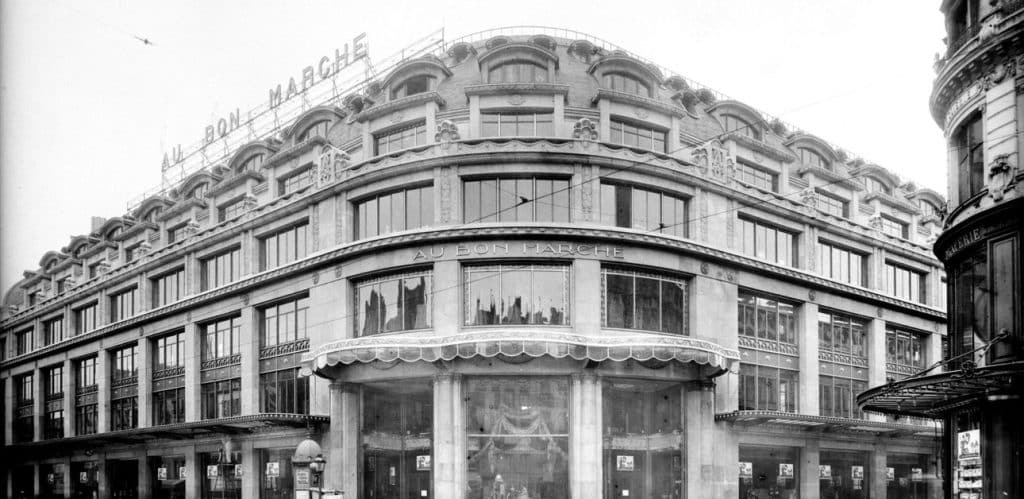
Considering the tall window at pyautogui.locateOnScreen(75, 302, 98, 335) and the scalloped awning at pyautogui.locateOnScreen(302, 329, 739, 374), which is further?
the tall window at pyautogui.locateOnScreen(75, 302, 98, 335)

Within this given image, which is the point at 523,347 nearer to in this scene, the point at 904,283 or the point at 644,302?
the point at 644,302

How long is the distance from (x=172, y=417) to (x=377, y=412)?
19.3 m

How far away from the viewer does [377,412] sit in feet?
139

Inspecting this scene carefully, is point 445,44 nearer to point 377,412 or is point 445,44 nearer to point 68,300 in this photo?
point 377,412

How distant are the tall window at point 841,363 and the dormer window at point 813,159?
8.66 m

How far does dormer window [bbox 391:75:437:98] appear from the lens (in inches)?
1751

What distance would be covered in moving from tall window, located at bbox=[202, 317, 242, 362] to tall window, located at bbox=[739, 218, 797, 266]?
87.3 ft

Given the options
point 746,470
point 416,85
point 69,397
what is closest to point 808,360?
point 746,470

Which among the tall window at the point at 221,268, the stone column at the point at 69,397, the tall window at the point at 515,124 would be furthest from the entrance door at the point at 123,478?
the tall window at the point at 515,124

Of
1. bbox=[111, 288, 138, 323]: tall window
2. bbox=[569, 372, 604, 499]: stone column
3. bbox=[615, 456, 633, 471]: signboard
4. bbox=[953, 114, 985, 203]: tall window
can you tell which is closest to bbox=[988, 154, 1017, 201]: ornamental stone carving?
bbox=[953, 114, 985, 203]: tall window

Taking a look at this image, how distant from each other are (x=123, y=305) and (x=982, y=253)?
52.8m

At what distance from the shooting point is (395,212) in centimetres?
4231

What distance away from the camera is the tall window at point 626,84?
44.3 m

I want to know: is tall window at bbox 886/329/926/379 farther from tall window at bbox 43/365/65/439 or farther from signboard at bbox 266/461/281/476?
tall window at bbox 43/365/65/439
